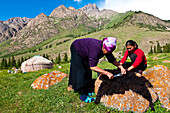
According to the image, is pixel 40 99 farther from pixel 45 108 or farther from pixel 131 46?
pixel 131 46

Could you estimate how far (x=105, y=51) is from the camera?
164 inches

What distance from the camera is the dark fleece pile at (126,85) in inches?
182

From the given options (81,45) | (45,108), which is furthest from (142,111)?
(45,108)

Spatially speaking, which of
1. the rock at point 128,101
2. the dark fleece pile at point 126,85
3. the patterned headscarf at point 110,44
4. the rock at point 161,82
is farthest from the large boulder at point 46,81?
the rock at point 161,82

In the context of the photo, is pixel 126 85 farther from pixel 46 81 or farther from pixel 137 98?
pixel 46 81

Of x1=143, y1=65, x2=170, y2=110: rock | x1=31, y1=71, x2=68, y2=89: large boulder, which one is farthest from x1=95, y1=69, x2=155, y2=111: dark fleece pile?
x1=31, y1=71, x2=68, y2=89: large boulder

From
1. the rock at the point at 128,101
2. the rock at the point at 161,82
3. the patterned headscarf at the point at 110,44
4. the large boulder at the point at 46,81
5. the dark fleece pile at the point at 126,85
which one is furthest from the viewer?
the large boulder at the point at 46,81

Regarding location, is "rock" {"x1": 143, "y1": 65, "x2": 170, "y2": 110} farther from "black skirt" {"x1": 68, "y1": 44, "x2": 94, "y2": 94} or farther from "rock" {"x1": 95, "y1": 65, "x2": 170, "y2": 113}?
"black skirt" {"x1": 68, "y1": 44, "x2": 94, "y2": 94}

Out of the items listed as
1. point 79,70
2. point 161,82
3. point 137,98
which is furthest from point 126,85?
point 79,70

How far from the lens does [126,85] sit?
4832 millimetres

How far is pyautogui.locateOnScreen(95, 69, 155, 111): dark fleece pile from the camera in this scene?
462 cm

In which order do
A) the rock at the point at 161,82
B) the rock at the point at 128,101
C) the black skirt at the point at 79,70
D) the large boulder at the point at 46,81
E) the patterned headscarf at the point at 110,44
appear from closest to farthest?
the patterned headscarf at the point at 110,44 < the rock at the point at 128,101 < the rock at the point at 161,82 < the black skirt at the point at 79,70 < the large boulder at the point at 46,81

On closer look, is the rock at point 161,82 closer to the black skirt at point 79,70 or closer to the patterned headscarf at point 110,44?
the patterned headscarf at point 110,44

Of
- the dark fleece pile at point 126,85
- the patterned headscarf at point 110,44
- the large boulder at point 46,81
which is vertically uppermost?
the patterned headscarf at point 110,44
